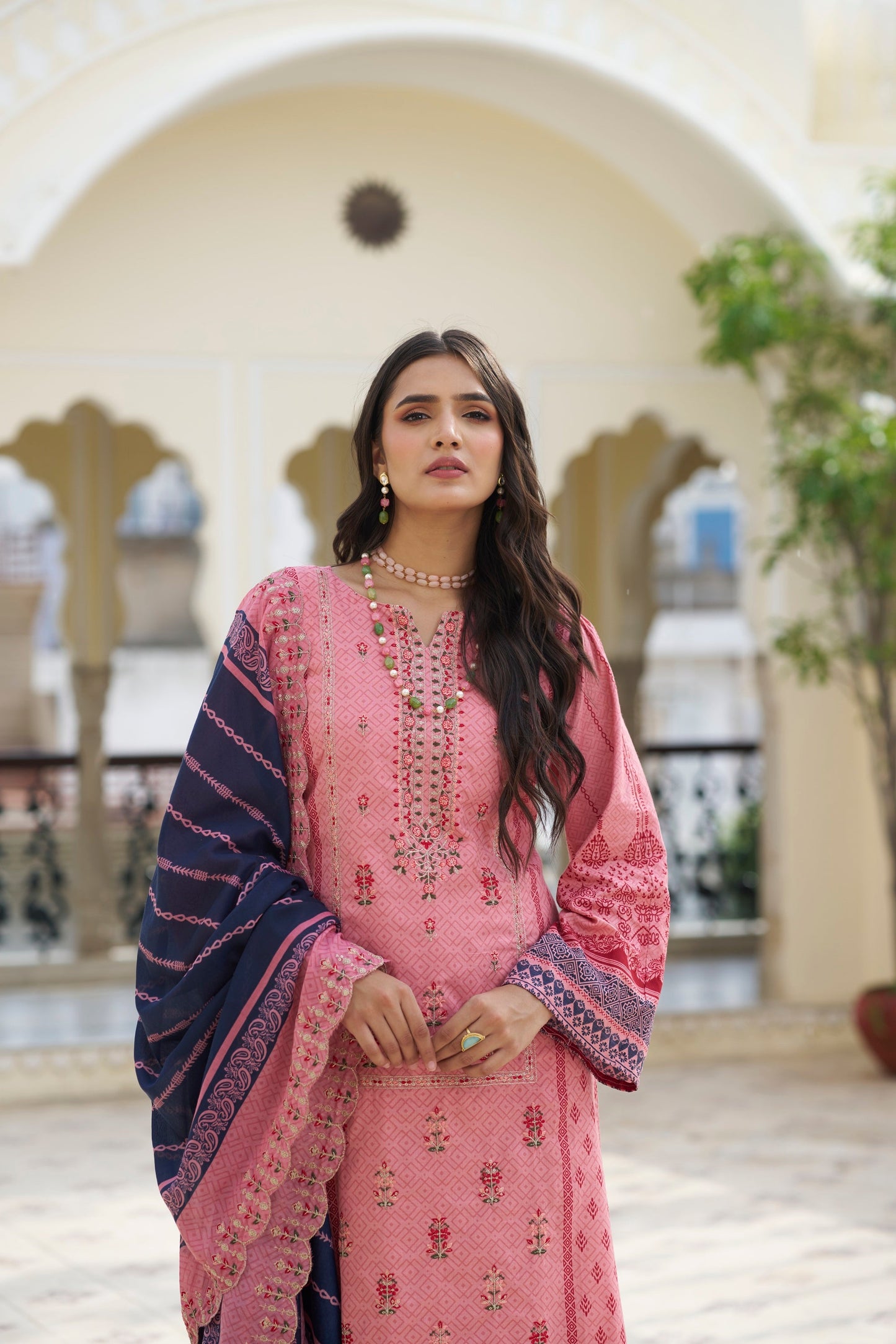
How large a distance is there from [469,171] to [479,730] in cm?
389

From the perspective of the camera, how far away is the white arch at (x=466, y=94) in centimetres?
441

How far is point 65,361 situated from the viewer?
490 centimetres

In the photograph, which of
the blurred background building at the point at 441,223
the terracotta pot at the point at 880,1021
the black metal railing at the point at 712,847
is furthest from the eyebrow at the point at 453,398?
the black metal railing at the point at 712,847

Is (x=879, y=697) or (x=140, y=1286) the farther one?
(x=879, y=697)

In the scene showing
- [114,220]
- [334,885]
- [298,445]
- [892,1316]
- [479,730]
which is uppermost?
[114,220]

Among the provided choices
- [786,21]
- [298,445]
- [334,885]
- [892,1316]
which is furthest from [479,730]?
[786,21]

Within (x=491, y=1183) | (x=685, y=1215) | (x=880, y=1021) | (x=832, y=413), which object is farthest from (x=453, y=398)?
(x=880, y=1021)

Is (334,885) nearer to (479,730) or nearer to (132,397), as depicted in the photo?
(479,730)

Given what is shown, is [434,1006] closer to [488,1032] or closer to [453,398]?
[488,1032]

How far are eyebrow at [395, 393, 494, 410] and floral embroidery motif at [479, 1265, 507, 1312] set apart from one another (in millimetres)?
856

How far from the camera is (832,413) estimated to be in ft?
16.7

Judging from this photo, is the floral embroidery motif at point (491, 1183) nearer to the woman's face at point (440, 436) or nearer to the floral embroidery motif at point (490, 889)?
the floral embroidery motif at point (490, 889)

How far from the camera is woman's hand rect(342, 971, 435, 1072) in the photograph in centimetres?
146

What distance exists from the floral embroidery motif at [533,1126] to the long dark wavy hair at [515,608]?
240 millimetres
